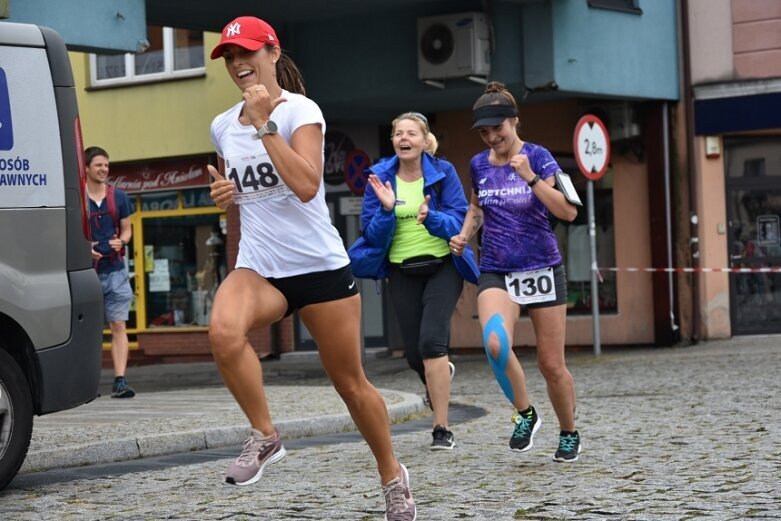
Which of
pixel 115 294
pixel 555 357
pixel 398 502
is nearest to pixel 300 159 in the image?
pixel 398 502

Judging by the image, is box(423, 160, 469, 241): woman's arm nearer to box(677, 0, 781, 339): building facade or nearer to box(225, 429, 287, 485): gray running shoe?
box(225, 429, 287, 485): gray running shoe

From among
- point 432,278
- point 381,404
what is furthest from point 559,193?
point 381,404

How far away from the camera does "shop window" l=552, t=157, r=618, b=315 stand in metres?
24.2

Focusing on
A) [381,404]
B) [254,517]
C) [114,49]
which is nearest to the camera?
[381,404]

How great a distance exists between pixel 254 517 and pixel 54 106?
2.79 m

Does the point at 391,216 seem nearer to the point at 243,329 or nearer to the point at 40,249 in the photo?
the point at 40,249

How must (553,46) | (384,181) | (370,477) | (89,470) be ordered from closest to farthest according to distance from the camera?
(370,477) < (89,470) < (384,181) < (553,46)

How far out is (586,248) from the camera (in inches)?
959

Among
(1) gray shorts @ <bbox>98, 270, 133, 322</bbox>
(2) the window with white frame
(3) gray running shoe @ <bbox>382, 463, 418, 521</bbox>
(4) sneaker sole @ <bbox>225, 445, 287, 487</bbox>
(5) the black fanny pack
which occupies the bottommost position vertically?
(3) gray running shoe @ <bbox>382, 463, 418, 521</bbox>

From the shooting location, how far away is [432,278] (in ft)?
32.7

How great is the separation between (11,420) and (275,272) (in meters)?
2.45

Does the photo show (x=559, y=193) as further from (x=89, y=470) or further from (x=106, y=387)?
(x=106, y=387)

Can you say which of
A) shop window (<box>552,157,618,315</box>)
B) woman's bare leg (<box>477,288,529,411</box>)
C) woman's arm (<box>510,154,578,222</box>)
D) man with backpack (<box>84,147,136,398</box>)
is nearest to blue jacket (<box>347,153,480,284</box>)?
woman's bare leg (<box>477,288,529,411</box>)

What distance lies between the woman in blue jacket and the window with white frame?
16.1m
